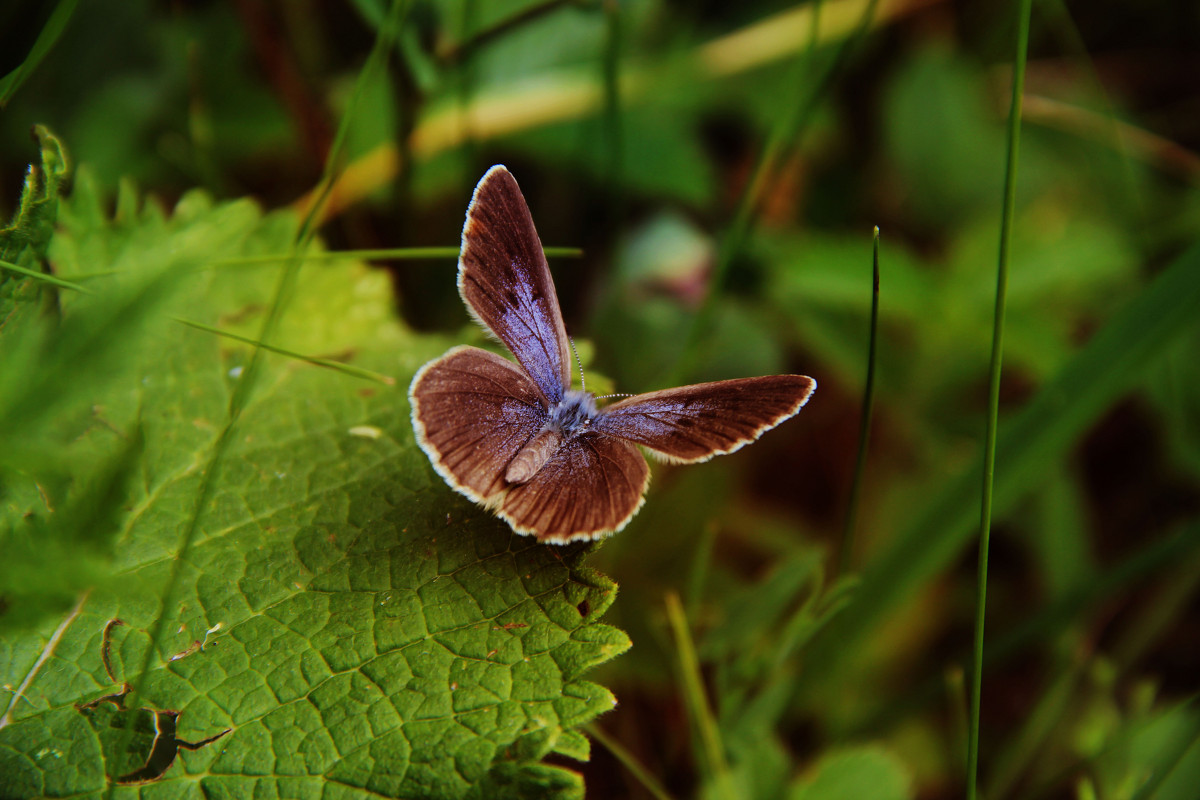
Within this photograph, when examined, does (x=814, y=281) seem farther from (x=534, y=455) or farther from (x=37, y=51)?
(x=37, y=51)

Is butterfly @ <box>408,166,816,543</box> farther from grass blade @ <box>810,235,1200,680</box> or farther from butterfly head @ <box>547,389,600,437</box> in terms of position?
grass blade @ <box>810,235,1200,680</box>

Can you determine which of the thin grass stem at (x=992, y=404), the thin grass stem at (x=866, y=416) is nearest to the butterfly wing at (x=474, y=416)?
the thin grass stem at (x=866, y=416)

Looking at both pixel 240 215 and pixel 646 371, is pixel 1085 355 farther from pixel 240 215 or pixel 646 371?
pixel 240 215

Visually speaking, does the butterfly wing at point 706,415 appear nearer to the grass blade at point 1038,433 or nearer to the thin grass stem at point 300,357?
the thin grass stem at point 300,357

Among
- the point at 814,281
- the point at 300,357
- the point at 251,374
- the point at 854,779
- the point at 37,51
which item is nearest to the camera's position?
the point at 300,357

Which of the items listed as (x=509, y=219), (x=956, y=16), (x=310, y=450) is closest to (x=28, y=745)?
(x=310, y=450)

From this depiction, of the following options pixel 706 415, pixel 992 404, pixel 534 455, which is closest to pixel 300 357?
pixel 534 455
